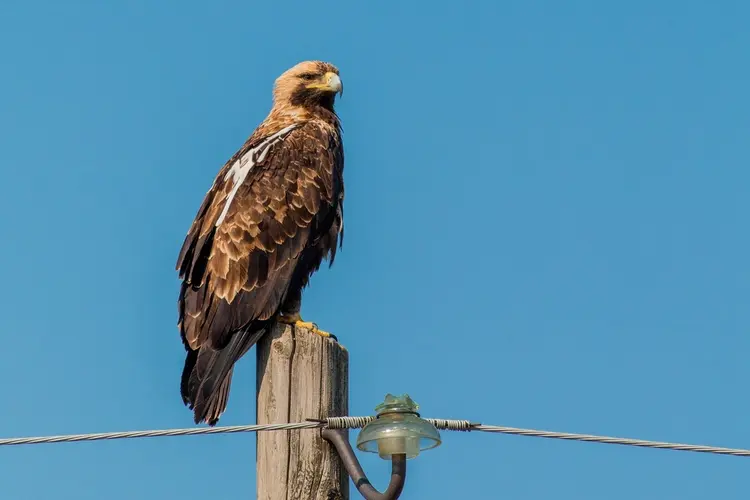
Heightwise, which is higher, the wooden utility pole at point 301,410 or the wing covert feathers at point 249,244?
the wing covert feathers at point 249,244

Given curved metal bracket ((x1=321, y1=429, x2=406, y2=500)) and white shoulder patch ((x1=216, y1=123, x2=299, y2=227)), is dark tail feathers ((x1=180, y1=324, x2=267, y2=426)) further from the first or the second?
curved metal bracket ((x1=321, y1=429, x2=406, y2=500))

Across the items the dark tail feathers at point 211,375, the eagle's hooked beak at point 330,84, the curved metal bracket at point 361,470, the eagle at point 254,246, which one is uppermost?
the eagle's hooked beak at point 330,84

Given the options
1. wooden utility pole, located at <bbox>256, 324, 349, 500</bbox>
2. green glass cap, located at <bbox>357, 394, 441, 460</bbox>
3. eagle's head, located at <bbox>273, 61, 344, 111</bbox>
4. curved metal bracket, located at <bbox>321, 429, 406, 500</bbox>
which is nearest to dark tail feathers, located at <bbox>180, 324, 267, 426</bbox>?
wooden utility pole, located at <bbox>256, 324, 349, 500</bbox>

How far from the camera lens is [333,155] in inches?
305

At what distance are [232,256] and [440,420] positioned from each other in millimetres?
2506

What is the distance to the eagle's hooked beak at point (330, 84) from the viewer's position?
859 centimetres

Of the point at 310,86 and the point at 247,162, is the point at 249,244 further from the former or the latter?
the point at 310,86

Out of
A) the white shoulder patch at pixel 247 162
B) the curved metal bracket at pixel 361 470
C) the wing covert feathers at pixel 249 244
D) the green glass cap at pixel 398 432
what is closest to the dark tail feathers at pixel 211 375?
the wing covert feathers at pixel 249 244

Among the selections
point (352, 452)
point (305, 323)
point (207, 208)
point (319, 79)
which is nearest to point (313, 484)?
point (352, 452)

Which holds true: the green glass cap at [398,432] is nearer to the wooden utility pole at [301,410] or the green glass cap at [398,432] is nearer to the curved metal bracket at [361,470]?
the curved metal bracket at [361,470]

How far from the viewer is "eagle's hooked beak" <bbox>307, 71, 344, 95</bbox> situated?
8586 millimetres

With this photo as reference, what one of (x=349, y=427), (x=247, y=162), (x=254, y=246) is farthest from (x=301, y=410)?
(x=247, y=162)

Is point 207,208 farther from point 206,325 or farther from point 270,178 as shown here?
point 206,325

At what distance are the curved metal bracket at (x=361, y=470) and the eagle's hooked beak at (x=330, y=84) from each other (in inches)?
169
